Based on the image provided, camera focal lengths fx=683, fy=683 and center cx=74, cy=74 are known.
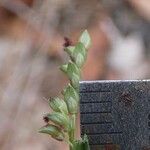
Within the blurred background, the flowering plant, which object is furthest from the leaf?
the blurred background

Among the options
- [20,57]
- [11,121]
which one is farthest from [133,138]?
[20,57]

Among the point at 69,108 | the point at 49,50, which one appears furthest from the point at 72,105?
the point at 49,50

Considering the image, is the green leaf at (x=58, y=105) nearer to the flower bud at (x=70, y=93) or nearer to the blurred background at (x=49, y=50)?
the flower bud at (x=70, y=93)

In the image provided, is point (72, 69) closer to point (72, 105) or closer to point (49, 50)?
point (72, 105)

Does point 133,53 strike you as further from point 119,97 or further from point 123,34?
point 119,97

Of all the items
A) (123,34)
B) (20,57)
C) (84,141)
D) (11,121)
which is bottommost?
(84,141)

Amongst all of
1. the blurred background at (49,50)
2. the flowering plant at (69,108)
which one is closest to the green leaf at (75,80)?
the flowering plant at (69,108)

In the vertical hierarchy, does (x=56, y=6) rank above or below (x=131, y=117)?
above

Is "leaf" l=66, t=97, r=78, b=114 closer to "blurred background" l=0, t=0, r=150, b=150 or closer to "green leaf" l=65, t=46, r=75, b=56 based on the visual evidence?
"green leaf" l=65, t=46, r=75, b=56
